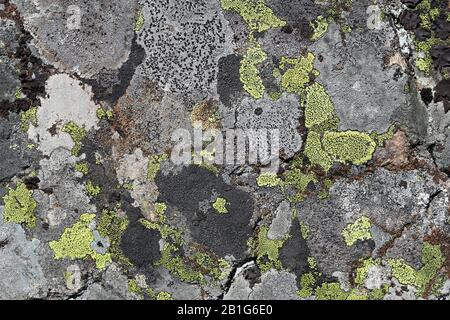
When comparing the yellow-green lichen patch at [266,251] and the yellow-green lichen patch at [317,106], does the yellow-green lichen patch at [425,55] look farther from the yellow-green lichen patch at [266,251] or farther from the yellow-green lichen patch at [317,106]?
the yellow-green lichen patch at [266,251]

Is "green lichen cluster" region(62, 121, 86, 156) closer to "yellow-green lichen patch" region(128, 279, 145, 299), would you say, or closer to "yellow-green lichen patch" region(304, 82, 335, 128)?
"yellow-green lichen patch" region(128, 279, 145, 299)

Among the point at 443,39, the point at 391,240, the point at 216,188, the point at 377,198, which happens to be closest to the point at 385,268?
the point at 391,240

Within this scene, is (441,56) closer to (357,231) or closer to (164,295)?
(357,231)

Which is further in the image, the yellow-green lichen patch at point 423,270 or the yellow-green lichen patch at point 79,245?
the yellow-green lichen patch at point 79,245

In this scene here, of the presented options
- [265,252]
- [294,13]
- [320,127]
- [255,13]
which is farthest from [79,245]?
[294,13]

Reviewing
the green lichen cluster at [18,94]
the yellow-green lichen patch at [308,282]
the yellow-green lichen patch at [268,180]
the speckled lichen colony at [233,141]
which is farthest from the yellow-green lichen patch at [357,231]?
the green lichen cluster at [18,94]

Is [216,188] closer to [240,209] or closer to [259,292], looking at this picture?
[240,209]

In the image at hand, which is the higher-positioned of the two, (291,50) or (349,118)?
(291,50)
